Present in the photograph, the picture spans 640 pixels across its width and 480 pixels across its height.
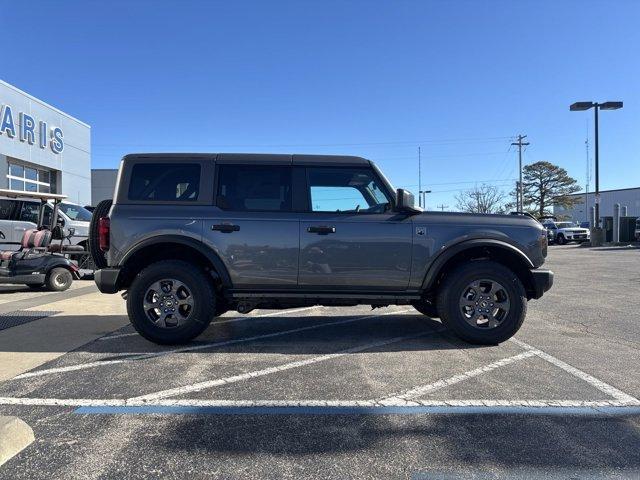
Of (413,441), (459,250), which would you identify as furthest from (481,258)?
(413,441)

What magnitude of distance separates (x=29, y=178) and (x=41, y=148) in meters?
1.41

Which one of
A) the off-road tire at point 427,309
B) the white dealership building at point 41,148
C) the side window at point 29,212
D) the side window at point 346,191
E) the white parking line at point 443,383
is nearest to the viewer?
the white parking line at point 443,383

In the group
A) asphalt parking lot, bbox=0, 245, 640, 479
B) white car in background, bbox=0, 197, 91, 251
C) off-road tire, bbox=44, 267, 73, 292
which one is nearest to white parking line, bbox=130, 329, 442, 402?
asphalt parking lot, bbox=0, 245, 640, 479

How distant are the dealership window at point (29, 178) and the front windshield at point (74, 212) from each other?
591cm

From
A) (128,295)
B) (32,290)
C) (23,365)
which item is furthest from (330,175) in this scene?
(32,290)

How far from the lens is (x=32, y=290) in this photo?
10.9 m

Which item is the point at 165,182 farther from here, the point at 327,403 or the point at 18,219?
the point at 18,219

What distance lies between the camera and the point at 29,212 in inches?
541

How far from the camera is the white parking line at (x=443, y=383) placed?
389 centimetres

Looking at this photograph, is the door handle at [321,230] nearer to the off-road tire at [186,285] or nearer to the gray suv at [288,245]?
the gray suv at [288,245]

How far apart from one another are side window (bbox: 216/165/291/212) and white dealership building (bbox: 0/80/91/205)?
55.3 feet

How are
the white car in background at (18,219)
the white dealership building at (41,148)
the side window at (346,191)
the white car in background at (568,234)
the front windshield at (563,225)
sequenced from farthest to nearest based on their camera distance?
1. the front windshield at (563,225)
2. the white car in background at (568,234)
3. the white dealership building at (41,148)
4. the white car in background at (18,219)
5. the side window at (346,191)

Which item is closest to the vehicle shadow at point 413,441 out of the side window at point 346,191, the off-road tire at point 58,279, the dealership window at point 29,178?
the side window at point 346,191

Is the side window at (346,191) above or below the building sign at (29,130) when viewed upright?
below
